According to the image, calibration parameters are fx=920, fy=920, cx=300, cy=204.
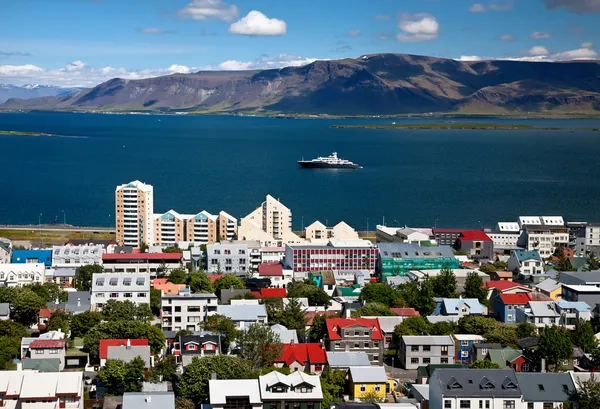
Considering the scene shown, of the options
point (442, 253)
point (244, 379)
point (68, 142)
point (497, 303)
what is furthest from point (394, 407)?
point (68, 142)

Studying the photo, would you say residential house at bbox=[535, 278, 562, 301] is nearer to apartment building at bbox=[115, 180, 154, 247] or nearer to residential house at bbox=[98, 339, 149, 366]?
residential house at bbox=[98, 339, 149, 366]

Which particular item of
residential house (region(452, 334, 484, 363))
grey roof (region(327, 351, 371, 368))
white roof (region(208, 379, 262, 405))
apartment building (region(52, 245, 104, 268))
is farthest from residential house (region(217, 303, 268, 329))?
apartment building (region(52, 245, 104, 268))

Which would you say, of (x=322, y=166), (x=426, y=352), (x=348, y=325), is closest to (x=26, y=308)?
(x=348, y=325)

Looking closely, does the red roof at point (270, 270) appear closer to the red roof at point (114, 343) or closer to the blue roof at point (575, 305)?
the blue roof at point (575, 305)

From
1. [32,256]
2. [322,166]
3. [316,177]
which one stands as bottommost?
[32,256]

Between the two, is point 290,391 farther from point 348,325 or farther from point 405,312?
point 405,312

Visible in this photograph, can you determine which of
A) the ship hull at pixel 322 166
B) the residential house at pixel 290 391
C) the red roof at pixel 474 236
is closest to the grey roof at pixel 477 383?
the residential house at pixel 290 391

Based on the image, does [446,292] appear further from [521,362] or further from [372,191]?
[372,191]
